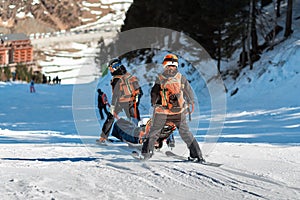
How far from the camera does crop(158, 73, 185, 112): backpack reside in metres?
6.86

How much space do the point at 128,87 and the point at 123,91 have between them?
0.13 m

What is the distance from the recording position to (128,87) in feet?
29.7

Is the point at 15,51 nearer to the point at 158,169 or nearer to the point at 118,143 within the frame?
the point at 118,143

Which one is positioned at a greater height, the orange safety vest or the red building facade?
the red building facade

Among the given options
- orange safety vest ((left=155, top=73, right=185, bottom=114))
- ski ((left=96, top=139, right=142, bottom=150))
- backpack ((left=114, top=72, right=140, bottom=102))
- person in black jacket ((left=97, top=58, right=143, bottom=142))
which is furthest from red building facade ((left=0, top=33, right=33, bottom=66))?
orange safety vest ((left=155, top=73, right=185, bottom=114))

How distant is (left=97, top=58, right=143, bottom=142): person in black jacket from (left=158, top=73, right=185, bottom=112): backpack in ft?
7.17

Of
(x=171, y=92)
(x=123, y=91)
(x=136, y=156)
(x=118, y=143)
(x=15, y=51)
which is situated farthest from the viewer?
(x=15, y=51)

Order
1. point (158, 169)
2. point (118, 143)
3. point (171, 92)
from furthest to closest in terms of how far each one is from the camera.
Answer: point (118, 143)
point (171, 92)
point (158, 169)

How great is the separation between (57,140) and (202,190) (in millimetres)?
5740

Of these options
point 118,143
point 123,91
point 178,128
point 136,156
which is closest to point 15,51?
point 118,143

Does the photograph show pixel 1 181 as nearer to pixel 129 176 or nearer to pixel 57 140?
pixel 129 176

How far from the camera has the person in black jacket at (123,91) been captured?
8.97 meters

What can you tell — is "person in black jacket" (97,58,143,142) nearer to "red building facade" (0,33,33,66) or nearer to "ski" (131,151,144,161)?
"ski" (131,151,144,161)

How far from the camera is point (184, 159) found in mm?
7359
